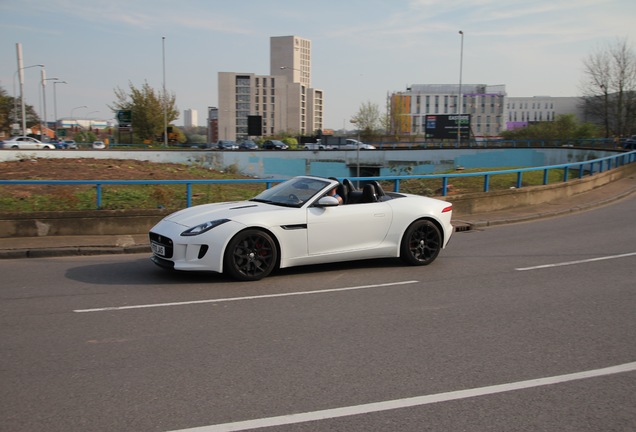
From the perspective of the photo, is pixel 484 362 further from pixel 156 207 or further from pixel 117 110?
pixel 117 110

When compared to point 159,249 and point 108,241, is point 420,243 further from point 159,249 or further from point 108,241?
point 108,241

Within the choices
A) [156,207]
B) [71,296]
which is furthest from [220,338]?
[156,207]

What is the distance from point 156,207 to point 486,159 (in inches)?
1692

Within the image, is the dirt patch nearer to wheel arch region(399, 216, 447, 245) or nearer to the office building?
wheel arch region(399, 216, 447, 245)

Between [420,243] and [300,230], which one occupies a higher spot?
[300,230]

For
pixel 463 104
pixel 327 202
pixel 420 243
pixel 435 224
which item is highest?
pixel 463 104

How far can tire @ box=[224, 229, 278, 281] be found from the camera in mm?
7574

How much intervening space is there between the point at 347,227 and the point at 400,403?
4.58 metres

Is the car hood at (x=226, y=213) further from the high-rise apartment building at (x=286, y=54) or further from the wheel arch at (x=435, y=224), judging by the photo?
the high-rise apartment building at (x=286, y=54)

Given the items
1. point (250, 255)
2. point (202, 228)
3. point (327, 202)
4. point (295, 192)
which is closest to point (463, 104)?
point (295, 192)

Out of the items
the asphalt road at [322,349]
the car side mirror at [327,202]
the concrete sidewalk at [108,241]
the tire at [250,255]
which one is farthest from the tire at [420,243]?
the concrete sidewalk at [108,241]

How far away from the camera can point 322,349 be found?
16.6 feet

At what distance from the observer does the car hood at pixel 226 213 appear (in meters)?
7.73

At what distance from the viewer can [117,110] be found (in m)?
69.1
